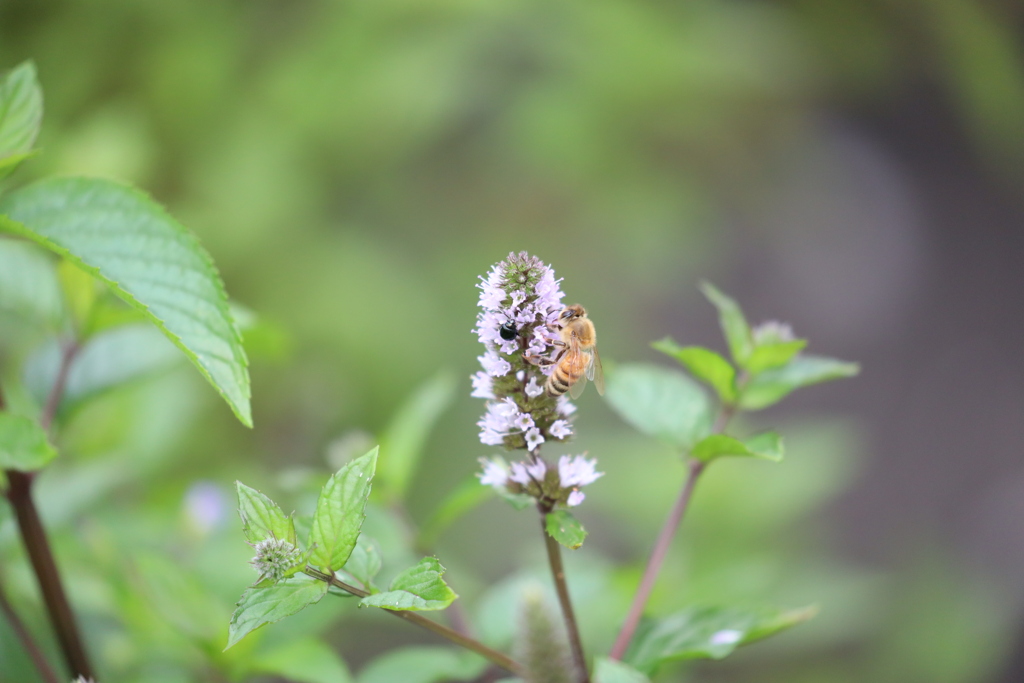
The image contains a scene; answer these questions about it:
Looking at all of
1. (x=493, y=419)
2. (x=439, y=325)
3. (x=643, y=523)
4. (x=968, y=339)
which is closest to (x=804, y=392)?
(x=968, y=339)

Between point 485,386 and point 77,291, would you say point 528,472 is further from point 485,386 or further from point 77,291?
point 77,291

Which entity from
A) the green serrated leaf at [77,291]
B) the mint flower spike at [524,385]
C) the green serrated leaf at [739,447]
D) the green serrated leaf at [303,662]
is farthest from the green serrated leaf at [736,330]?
the green serrated leaf at [77,291]

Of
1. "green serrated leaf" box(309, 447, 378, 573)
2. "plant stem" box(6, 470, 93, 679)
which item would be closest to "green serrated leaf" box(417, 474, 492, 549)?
"green serrated leaf" box(309, 447, 378, 573)

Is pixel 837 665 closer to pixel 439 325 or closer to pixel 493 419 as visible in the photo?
pixel 439 325

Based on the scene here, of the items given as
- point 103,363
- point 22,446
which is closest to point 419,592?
point 22,446

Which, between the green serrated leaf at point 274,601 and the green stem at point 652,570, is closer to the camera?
the green serrated leaf at point 274,601

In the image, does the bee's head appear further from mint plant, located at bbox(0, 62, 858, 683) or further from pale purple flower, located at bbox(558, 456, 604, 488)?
pale purple flower, located at bbox(558, 456, 604, 488)

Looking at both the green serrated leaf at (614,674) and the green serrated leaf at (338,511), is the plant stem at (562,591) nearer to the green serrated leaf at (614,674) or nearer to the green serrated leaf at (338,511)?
the green serrated leaf at (614,674)
